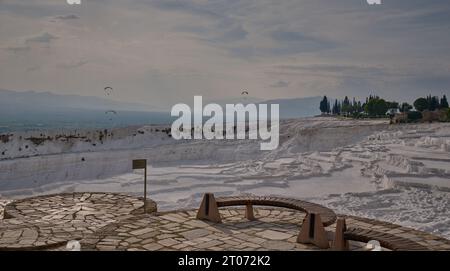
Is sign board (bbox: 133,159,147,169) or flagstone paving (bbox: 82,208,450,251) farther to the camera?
sign board (bbox: 133,159,147,169)

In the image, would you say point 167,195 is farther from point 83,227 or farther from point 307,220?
point 307,220

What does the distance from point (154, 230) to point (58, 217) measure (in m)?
2.54

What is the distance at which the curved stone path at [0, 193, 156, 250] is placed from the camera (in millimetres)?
5641

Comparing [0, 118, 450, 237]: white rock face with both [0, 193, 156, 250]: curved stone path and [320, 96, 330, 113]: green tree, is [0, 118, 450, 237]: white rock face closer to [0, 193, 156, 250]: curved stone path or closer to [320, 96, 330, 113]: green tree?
[0, 193, 156, 250]: curved stone path

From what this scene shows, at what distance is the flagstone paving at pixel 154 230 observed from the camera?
5.11m

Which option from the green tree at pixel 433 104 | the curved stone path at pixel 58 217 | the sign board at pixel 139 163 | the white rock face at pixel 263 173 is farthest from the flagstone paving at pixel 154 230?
the green tree at pixel 433 104

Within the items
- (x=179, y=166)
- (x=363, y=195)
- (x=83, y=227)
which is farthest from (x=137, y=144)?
(x=83, y=227)

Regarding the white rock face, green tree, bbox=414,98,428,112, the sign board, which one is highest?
green tree, bbox=414,98,428,112

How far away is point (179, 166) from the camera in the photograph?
18656 millimetres

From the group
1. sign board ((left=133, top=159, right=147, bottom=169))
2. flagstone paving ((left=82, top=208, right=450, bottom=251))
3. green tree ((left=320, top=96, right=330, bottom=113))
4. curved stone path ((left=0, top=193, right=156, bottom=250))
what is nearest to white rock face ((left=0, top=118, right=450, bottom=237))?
curved stone path ((left=0, top=193, right=156, bottom=250))

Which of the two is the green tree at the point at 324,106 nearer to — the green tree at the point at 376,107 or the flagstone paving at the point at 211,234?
the green tree at the point at 376,107

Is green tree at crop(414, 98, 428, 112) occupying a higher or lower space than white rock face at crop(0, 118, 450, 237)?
higher

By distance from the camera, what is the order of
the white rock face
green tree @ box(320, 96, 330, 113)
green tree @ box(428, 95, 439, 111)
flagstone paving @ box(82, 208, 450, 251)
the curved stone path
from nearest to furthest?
Result: 1. flagstone paving @ box(82, 208, 450, 251)
2. the curved stone path
3. the white rock face
4. green tree @ box(428, 95, 439, 111)
5. green tree @ box(320, 96, 330, 113)

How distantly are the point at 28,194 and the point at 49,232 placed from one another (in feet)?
26.4
